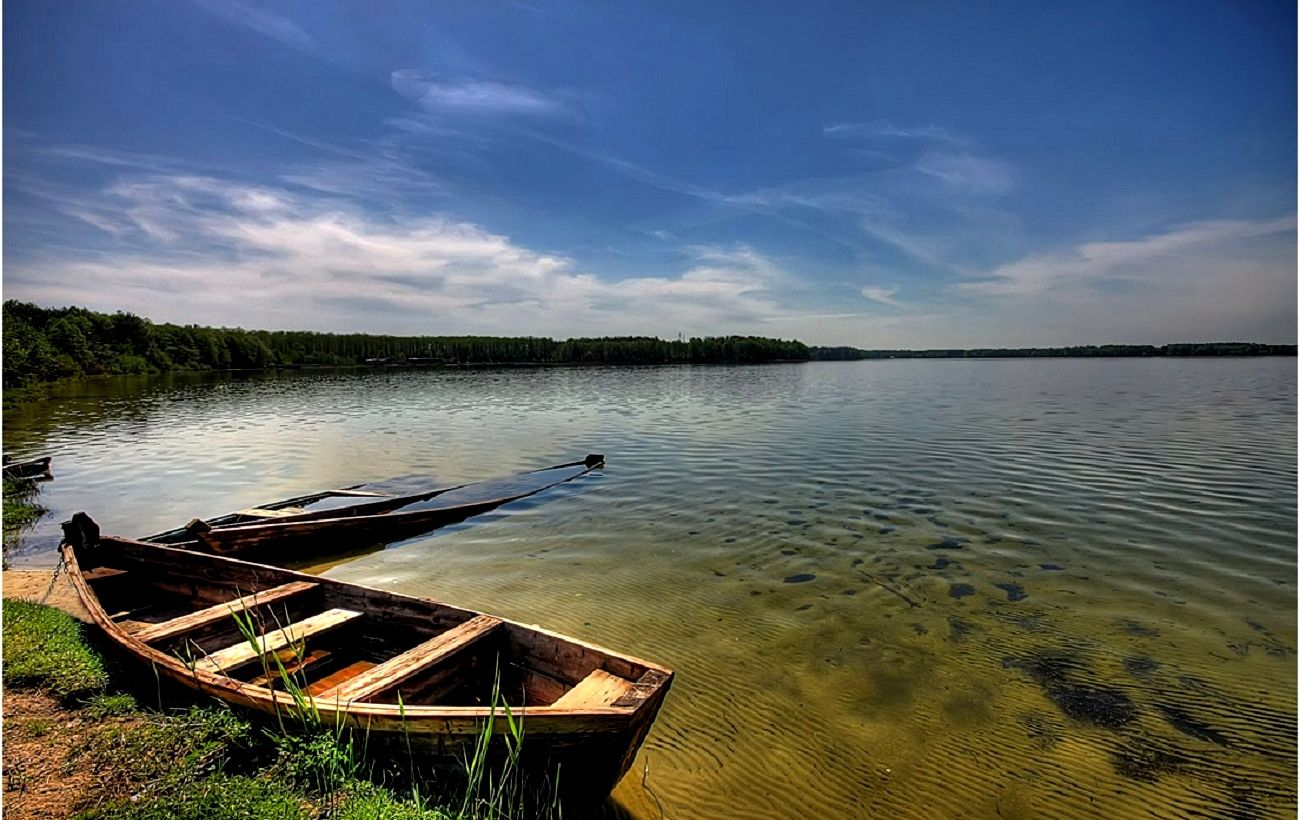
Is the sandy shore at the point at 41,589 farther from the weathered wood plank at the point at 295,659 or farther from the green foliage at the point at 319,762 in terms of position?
the green foliage at the point at 319,762

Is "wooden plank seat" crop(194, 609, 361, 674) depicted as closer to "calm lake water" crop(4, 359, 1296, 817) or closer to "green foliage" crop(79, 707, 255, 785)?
"green foliage" crop(79, 707, 255, 785)

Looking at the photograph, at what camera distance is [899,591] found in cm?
891

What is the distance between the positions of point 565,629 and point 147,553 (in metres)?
6.26

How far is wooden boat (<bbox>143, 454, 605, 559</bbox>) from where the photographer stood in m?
10.8

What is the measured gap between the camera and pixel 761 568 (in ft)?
32.8

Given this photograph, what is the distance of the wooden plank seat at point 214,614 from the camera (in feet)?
19.6

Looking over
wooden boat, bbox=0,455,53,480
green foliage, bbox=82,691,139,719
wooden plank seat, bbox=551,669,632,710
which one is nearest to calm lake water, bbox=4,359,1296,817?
wooden boat, bbox=0,455,53,480

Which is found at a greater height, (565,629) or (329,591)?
(329,591)

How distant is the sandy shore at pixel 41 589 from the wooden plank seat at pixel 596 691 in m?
7.00

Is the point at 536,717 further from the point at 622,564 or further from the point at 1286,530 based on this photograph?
the point at 1286,530

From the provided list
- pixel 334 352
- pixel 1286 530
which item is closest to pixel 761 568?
pixel 1286 530

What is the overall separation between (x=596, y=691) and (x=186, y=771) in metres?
3.00

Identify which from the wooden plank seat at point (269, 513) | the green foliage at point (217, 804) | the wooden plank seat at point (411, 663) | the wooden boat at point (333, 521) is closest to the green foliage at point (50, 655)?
the green foliage at point (217, 804)

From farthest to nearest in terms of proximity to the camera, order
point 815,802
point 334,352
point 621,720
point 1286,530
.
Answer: point 334,352
point 1286,530
point 815,802
point 621,720
